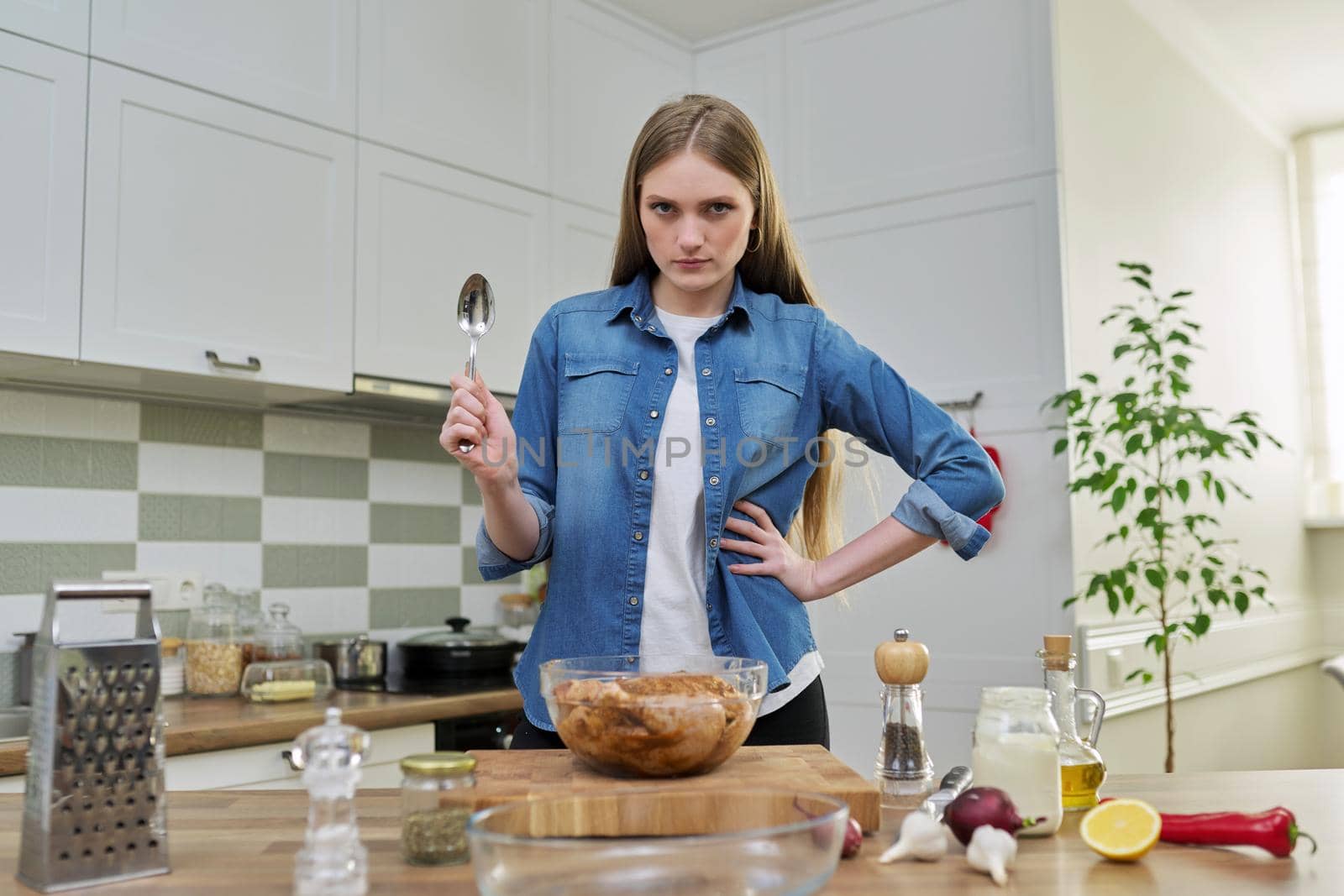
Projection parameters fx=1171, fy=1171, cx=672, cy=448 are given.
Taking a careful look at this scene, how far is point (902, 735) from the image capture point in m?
1.20

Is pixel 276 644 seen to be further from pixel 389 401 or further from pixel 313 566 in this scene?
pixel 389 401

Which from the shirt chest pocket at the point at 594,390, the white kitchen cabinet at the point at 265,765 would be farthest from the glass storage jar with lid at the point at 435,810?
the white kitchen cabinet at the point at 265,765

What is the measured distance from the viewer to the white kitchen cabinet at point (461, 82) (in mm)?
2672

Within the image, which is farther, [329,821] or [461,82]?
[461,82]

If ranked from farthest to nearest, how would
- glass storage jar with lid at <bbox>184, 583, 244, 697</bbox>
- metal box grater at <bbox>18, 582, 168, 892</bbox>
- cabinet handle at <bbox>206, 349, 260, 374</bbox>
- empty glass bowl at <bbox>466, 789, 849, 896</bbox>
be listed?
glass storage jar with lid at <bbox>184, 583, 244, 697</bbox>, cabinet handle at <bbox>206, 349, 260, 374</bbox>, metal box grater at <bbox>18, 582, 168, 892</bbox>, empty glass bowl at <bbox>466, 789, 849, 896</bbox>

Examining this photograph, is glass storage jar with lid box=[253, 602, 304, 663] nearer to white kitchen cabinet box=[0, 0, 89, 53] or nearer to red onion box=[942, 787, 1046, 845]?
white kitchen cabinet box=[0, 0, 89, 53]

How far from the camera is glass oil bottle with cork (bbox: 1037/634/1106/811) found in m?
1.13

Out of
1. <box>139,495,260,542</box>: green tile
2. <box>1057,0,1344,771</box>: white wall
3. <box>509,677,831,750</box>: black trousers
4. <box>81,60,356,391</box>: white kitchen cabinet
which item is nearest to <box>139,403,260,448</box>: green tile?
<box>139,495,260,542</box>: green tile

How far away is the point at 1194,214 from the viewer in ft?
13.2

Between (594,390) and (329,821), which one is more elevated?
Answer: (594,390)

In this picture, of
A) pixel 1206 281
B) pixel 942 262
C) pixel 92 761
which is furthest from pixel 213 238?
pixel 1206 281

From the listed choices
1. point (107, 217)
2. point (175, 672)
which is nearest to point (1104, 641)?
point (175, 672)

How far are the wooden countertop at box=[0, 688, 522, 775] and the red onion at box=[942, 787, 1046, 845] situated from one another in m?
1.50

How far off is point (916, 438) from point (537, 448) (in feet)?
1.65
